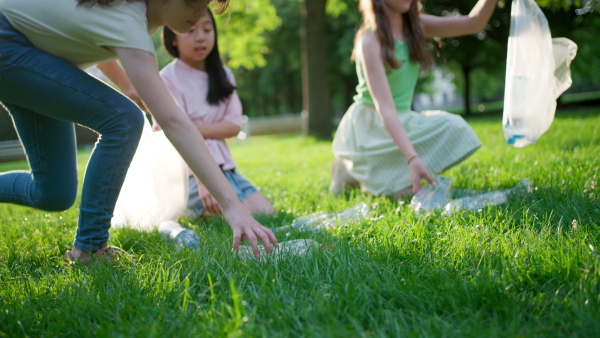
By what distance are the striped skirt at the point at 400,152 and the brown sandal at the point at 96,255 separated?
1969 mm

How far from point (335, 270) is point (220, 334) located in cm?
57

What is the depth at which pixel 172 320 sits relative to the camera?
1631mm

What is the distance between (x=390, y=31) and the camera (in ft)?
12.1

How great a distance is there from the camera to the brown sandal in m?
2.38

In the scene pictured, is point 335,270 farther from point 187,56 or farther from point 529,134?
point 187,56

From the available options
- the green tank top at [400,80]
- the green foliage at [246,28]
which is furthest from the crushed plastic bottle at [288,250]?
the green foliage at [246,28]

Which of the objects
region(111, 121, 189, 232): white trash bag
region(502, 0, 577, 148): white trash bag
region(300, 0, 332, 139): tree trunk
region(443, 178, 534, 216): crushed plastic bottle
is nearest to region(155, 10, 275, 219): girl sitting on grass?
region(111, 121, 189, 232): white trash bag

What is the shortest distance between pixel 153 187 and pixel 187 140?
1.43 m

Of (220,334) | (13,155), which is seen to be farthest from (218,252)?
(13,155)

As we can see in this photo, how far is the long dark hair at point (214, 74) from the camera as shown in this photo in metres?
3.86

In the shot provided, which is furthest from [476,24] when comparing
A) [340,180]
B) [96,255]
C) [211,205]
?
[96,255]

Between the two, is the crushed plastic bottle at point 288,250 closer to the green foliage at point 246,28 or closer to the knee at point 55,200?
the knee at point 55,200

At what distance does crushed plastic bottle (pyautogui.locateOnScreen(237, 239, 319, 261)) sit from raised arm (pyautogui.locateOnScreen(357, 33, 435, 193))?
1.25 meters

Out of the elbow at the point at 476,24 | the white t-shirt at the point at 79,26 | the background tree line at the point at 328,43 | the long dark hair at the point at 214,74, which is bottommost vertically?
the background tree line at the point at 328,43
